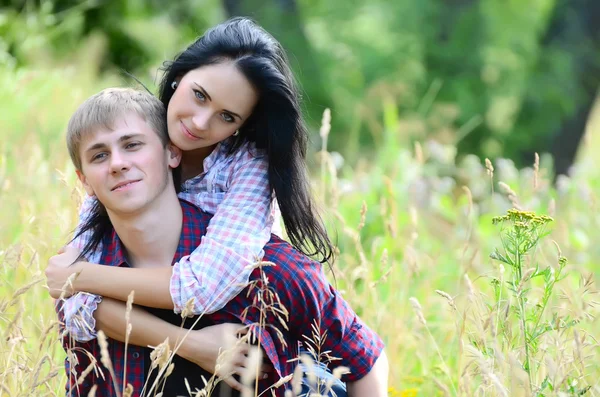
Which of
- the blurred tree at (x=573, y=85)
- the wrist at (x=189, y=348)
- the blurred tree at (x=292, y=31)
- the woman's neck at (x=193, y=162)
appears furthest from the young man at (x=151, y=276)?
the blurred tree at (x=573, y=85)

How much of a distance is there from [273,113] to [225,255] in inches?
18.8

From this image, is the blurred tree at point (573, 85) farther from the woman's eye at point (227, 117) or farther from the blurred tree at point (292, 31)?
the woman's eye at point (227, 117)

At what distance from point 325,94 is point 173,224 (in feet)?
24.8

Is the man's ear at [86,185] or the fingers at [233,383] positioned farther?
the man's ear at [86,185]

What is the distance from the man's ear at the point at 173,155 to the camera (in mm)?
2291

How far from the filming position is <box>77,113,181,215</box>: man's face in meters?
2.12

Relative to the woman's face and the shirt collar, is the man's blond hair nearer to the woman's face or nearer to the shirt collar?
the woman's face

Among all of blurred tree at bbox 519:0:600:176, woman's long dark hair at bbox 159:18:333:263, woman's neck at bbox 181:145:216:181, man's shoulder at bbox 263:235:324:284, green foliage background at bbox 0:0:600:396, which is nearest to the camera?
man's shoulder at bbox 263:235:324:284

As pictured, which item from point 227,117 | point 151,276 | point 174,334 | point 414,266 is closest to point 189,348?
point 174,334

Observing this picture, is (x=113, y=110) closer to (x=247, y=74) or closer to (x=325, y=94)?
(x=247, y=74)

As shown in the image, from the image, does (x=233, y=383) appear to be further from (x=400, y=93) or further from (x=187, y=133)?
(x=400, y=93)

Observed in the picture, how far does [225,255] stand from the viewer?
2.07m

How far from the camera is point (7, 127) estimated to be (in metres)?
4.90

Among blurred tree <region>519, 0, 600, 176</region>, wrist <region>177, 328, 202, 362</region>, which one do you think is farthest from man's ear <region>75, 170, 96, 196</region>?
blurred tree <region>519, 0, 600, 176</region>
